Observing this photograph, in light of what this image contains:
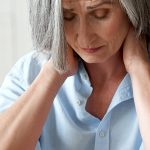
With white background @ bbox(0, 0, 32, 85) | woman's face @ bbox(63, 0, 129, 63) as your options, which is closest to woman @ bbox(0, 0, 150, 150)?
woman's face @ bbox(63, 0, 129, 63)

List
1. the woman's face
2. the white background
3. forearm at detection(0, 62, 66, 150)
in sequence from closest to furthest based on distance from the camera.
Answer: the woman's face → forearm at detection(0, 62, 66, 150) → the white background

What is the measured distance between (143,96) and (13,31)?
0.93 m

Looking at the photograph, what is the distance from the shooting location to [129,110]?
115cm

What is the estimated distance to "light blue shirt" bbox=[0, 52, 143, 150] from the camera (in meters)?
1.13

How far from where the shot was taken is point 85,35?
1023mm

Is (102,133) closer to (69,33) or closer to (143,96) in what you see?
(143,96)

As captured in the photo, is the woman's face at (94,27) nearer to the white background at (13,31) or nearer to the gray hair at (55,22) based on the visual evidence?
the gray hair at (55,22)

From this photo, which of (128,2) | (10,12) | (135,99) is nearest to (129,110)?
(135,99)

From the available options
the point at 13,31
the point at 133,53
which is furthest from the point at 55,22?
the point at 13,31

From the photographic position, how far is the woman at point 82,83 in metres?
1.02

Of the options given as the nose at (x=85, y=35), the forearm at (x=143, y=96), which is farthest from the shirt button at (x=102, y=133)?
the nose at (x=85, y=35)

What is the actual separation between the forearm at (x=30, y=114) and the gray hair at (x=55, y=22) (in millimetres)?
69

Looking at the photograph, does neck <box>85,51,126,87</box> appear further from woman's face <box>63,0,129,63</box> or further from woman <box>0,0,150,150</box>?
woman's face <box>63,0,129,63</box>

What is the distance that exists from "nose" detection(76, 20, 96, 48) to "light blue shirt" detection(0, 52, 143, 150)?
→ 186 millimetres
